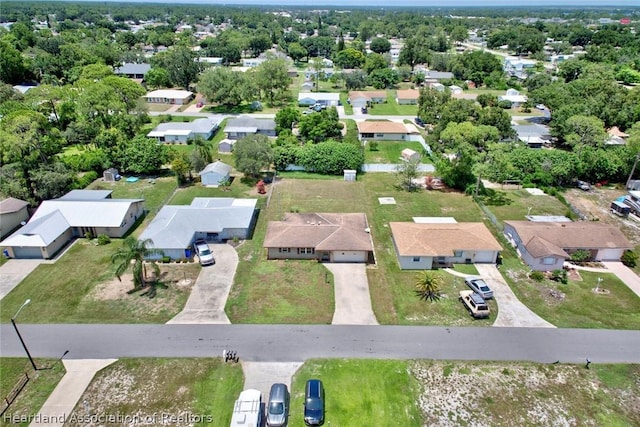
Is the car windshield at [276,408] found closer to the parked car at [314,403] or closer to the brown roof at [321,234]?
the parked car at [314,403]

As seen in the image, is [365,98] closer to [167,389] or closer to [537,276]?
[537,276]

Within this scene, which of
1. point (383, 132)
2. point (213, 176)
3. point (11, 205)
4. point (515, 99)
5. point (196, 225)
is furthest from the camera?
point (515, 99)

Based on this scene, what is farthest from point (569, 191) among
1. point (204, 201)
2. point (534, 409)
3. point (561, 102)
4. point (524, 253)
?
point (204, 201)

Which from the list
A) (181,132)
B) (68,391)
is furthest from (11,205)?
(181,132)

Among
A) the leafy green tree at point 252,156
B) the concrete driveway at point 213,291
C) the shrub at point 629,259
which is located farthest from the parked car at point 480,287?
the leafy green tree at point 252,156

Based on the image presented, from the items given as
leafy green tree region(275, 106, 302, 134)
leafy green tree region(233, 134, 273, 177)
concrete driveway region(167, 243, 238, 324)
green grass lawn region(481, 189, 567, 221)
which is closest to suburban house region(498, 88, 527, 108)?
green grass lawn region(481, 189, 567, 221)

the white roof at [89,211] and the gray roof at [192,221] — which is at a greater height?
the white roof at [89,211]

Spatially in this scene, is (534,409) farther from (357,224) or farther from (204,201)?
(204,201)
